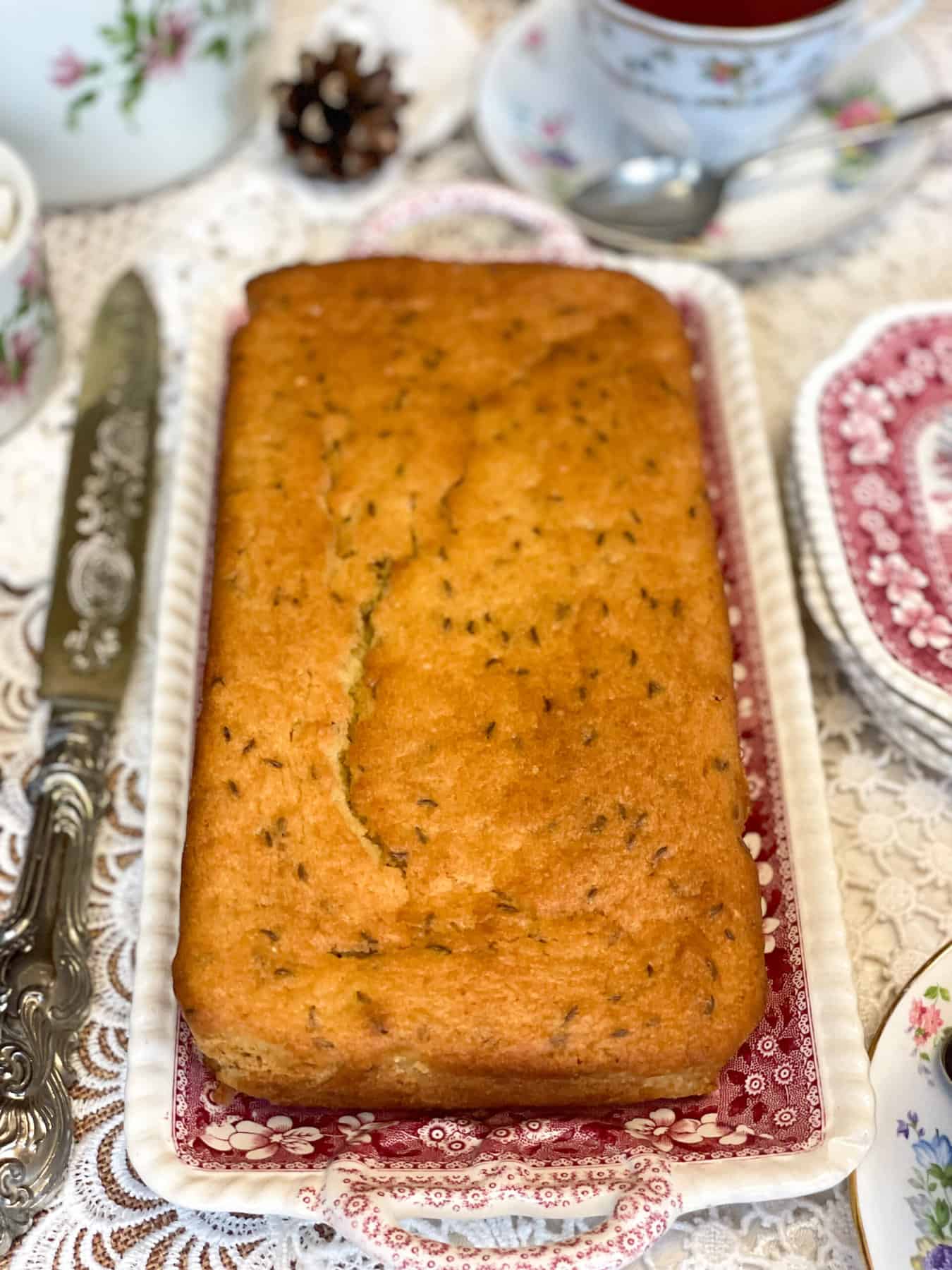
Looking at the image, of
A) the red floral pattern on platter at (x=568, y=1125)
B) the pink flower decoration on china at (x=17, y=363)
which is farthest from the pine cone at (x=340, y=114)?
the red floral pattern on platter at (x=568, y=1125)

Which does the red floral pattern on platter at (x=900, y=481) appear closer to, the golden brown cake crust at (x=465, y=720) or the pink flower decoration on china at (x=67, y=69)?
the golden brown cake crust at (x=465, y=720)

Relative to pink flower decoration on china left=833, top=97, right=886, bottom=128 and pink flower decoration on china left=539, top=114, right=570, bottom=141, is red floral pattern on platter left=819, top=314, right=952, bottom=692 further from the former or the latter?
pink flower decoration on china left=539, top=114, right=570, bottom=141

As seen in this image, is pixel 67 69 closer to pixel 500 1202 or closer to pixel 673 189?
pixel 673 189

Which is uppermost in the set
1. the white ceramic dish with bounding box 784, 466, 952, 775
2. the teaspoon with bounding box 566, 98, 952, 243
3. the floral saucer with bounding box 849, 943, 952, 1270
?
the teaspoon with bounding box 566, 98, 952, 243

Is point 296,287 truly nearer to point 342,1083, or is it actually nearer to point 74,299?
point 74,299

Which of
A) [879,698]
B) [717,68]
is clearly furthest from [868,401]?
[717,68]

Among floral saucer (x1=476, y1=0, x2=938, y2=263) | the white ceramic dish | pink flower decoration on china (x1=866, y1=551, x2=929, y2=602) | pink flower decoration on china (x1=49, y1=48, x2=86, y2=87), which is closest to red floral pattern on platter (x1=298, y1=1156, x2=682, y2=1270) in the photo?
the white ceramic dish

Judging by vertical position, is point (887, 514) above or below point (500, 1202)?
above

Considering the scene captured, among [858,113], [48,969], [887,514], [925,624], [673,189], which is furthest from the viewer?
[858,113]
